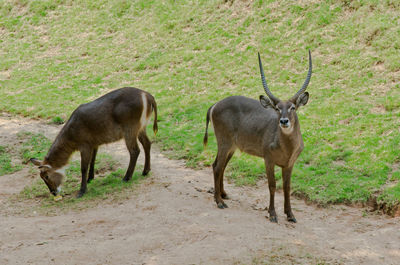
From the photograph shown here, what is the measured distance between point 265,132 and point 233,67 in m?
9.16

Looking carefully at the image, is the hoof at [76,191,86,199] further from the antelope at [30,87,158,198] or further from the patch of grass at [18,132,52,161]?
the patch of grass at [18,132,52,161]

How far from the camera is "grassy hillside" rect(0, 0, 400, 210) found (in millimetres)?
9805

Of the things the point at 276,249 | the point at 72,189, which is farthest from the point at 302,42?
the point at 276,249

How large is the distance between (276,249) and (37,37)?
68.9 ft

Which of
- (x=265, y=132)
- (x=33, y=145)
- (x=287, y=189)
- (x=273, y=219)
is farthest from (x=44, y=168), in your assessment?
(x=287, y=189)

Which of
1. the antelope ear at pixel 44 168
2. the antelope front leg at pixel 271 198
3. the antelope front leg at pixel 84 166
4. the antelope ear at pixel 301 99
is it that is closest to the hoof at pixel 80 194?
the antelope front leg at pixel 84 166

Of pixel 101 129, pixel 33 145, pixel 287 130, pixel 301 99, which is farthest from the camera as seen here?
pixel 33 145

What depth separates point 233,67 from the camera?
645 inches

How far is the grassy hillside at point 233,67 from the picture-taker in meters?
→ 9.80

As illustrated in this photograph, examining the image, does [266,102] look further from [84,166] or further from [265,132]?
[84,166]

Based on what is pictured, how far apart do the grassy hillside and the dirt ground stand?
3.19ft

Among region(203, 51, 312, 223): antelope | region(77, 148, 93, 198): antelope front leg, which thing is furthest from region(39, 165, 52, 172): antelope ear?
region(203, 51, 312, 223): antelope

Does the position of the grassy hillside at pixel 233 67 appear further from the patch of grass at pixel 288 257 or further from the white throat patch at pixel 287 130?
the patch of grass at pixel 288 257

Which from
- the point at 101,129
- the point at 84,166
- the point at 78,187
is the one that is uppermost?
the point at 101,129
